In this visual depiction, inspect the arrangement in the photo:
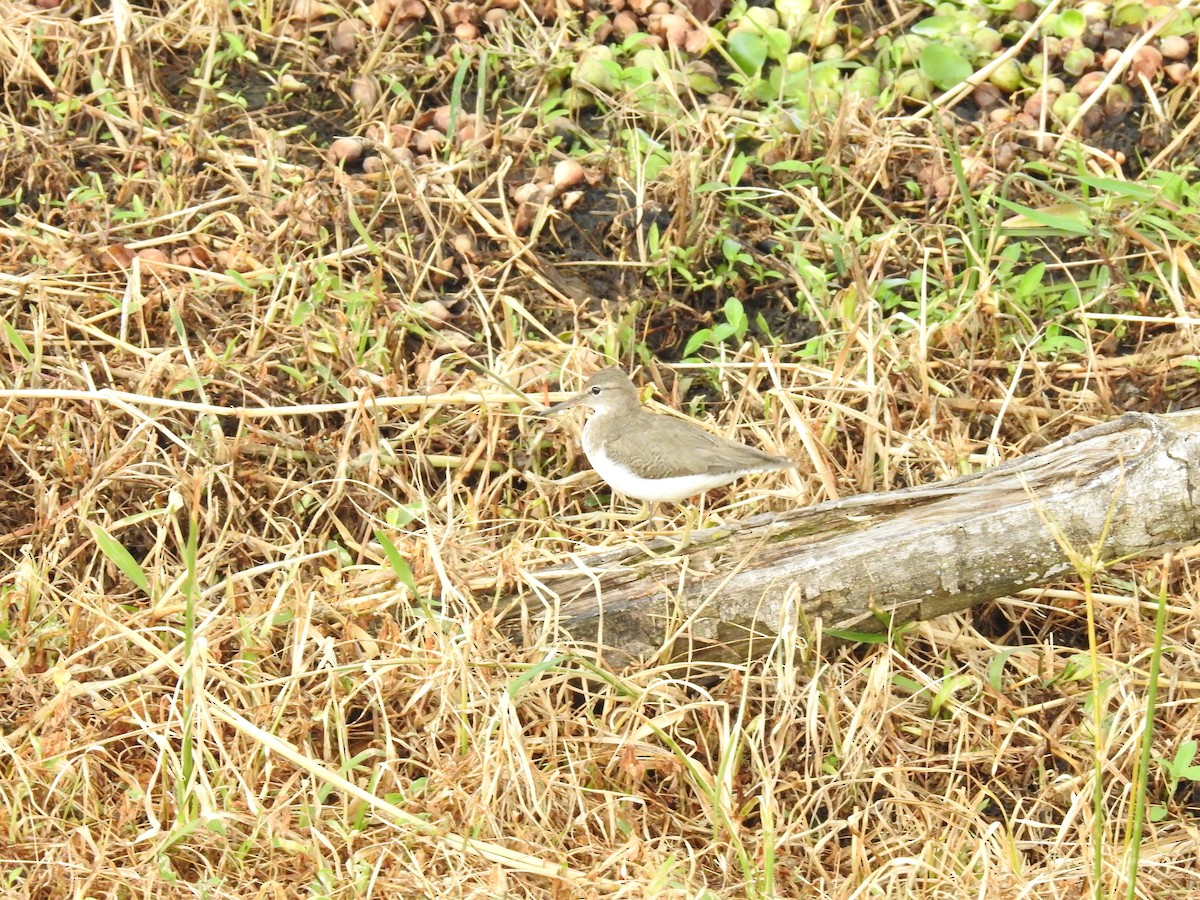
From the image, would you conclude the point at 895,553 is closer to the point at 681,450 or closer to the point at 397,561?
the point at 681,450

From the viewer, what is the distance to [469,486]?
450 centimetres

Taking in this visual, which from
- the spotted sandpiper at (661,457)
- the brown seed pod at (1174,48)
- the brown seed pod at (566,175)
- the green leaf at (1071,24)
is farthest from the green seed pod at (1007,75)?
the spotted sandpiper at (661,457)

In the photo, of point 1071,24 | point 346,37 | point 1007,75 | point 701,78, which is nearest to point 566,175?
point 701,78

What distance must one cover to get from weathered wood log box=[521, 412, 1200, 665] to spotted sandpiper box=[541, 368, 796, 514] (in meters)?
0.19

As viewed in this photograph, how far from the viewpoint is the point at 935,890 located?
323 cm

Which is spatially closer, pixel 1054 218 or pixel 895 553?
pixel 895 553

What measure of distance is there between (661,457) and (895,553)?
69 centimetres

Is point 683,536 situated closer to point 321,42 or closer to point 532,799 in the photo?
point 532,799

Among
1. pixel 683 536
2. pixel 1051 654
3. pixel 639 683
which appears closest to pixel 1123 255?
pixel 1051 654

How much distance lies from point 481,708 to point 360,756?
330 millimetres

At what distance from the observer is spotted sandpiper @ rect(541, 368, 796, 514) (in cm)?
389

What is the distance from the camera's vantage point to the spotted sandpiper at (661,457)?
3893 millimetres

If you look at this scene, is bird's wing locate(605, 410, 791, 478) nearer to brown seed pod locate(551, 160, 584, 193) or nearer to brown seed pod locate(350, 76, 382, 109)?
brown seed pod locate(551, 160, 584, 193)

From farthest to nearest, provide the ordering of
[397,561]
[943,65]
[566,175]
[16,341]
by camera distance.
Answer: [943,65], [566,175], [16,341], [397,561]
